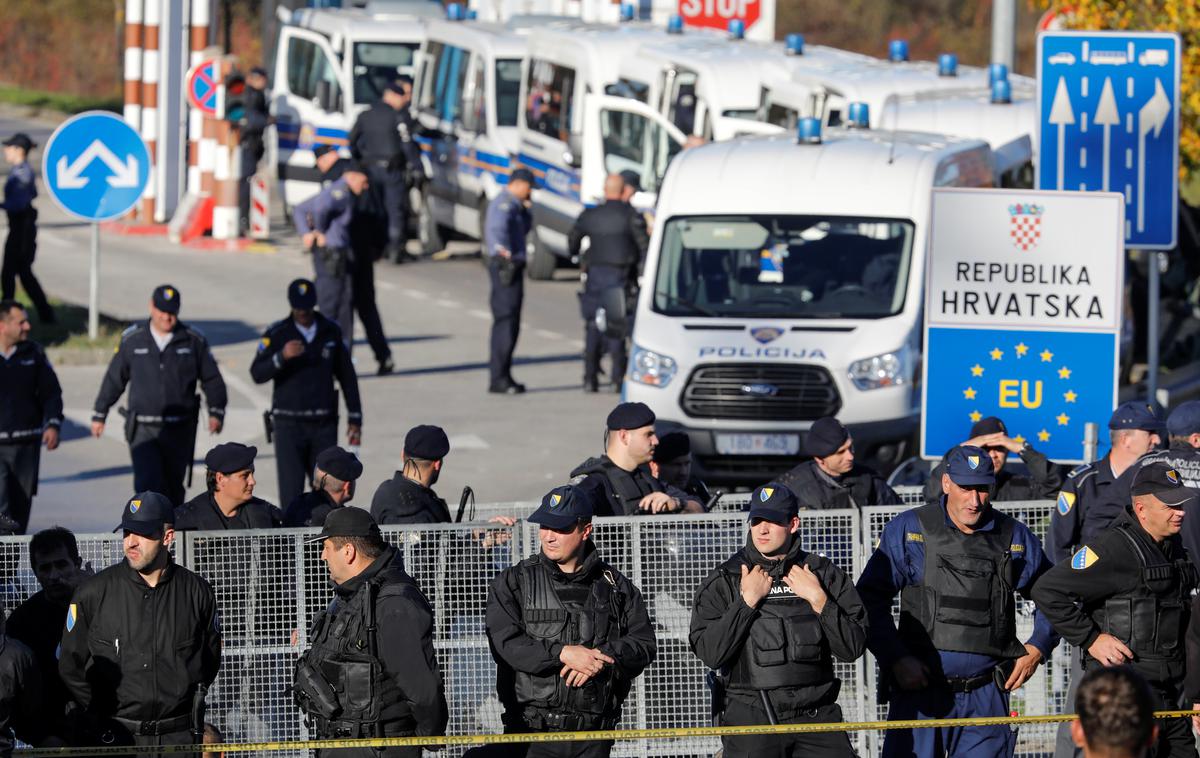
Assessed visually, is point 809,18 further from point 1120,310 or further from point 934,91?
point 1120,310

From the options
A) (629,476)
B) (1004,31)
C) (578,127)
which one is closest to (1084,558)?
(629,476)

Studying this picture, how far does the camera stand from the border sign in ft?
36.1

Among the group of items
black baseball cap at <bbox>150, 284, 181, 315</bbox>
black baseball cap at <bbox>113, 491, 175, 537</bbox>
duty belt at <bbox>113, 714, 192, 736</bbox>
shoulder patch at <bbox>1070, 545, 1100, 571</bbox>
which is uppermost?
black baseball cap at <bbox>150, 284, 181, 315</bbox>

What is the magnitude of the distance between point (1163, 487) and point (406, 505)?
10.6ft

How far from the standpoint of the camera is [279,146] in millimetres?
27312

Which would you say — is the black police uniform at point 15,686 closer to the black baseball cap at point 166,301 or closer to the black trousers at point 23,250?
the black baseball cap at point 166,301

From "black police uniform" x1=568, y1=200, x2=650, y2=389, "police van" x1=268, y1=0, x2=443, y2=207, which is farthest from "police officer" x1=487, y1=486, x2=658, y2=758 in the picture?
"police van" x1=268, y1=0, x2=443, y2=207

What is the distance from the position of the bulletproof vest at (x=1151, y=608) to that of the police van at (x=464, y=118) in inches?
668

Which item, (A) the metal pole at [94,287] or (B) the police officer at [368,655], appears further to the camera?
(A) the metal pole at [94,287]

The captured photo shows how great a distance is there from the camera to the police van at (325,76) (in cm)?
2698

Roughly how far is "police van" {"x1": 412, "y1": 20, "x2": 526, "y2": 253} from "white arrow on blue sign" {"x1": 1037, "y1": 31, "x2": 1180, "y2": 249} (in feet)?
40.5

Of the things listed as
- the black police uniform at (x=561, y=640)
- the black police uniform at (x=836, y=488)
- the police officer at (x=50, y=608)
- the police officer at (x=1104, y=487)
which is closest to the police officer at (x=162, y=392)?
the black police uniform at (x=836, y=488)

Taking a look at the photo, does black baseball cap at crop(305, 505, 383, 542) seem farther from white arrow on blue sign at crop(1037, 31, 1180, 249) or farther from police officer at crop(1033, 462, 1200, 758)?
white arrow on blue sign at crop(1037, 31, 1180, 249)

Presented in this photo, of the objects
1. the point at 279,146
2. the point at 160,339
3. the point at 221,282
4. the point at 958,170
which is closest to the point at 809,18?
the point at 279,146
